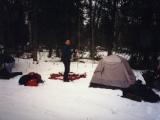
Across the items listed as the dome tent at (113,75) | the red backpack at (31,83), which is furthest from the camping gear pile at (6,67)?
the dome tent at (113,75)

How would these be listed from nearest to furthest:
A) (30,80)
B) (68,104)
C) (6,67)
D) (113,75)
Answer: (68,104)
(113,75)
(30,80)
(6,67)

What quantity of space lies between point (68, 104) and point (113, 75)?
3497mm

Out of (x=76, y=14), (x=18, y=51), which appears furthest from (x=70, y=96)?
(x=18, y=51)

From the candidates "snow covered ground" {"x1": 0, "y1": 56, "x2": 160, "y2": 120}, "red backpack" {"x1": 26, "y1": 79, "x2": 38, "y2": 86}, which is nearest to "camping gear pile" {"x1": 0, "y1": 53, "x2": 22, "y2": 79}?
"snow covered ground" {"x1": 0, "y1": 56, "x2": 160, "y2": 120}

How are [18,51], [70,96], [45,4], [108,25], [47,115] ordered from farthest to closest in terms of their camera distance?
1. [108,25]
2. [18,51]
3. [45,4]
4. [70,96]
5. [47,115]

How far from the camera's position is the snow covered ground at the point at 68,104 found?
25.1 feet

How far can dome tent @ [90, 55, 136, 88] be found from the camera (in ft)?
37.6

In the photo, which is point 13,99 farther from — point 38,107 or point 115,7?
point 115,7

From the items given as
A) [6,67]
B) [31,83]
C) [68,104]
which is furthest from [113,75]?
[6,67]

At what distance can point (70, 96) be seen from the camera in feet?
32.7

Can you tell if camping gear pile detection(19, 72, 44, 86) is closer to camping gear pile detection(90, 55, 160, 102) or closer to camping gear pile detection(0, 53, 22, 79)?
camping gear pile detection(0, 53, 22, 79)

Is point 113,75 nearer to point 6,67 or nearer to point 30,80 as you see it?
point 30,80

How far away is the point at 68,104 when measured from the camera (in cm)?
886

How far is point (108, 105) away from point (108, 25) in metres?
19.5
